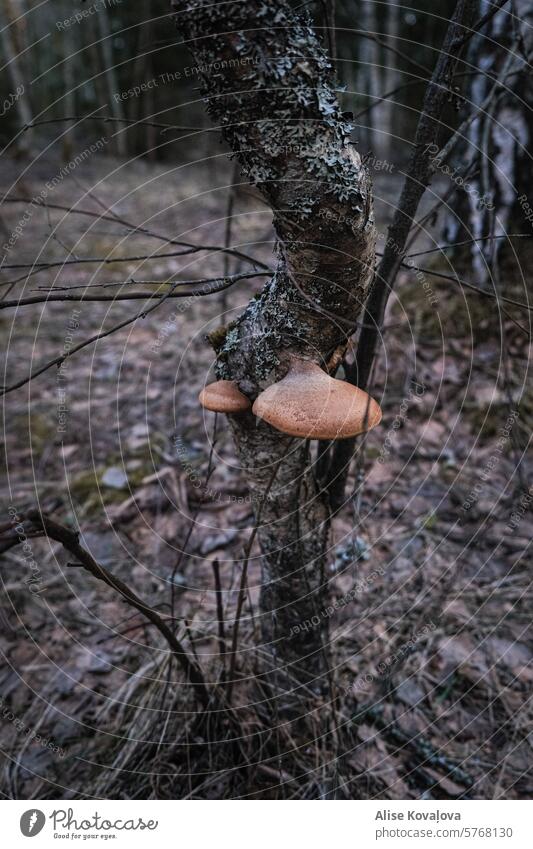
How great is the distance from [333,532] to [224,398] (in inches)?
51.7

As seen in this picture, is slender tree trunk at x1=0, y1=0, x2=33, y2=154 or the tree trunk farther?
slender tree trunk at x1=0, y1=0, x2=33, y2=154

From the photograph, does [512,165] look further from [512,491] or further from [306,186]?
[306,186]

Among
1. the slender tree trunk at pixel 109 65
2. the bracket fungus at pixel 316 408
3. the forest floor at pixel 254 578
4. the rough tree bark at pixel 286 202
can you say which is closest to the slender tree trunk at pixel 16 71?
the slender tree trunk at pixel 109 65

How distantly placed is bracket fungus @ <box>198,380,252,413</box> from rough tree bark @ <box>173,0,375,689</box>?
53mm

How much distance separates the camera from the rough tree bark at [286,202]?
105cm

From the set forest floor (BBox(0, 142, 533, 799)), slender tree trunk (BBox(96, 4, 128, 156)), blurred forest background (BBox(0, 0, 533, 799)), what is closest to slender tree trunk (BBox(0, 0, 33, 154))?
slender tree trunk (BBox(96, 4, 128, 156))

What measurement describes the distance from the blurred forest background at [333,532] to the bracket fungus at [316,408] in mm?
369

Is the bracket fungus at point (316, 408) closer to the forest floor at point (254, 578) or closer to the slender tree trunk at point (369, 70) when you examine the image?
the forest floor at point (254, 578)

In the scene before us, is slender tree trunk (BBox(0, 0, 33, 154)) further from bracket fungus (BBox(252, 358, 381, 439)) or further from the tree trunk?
bracket fungus (BBox(252, 358, 381, 439))

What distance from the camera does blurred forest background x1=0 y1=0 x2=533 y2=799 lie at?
178 centimetres
